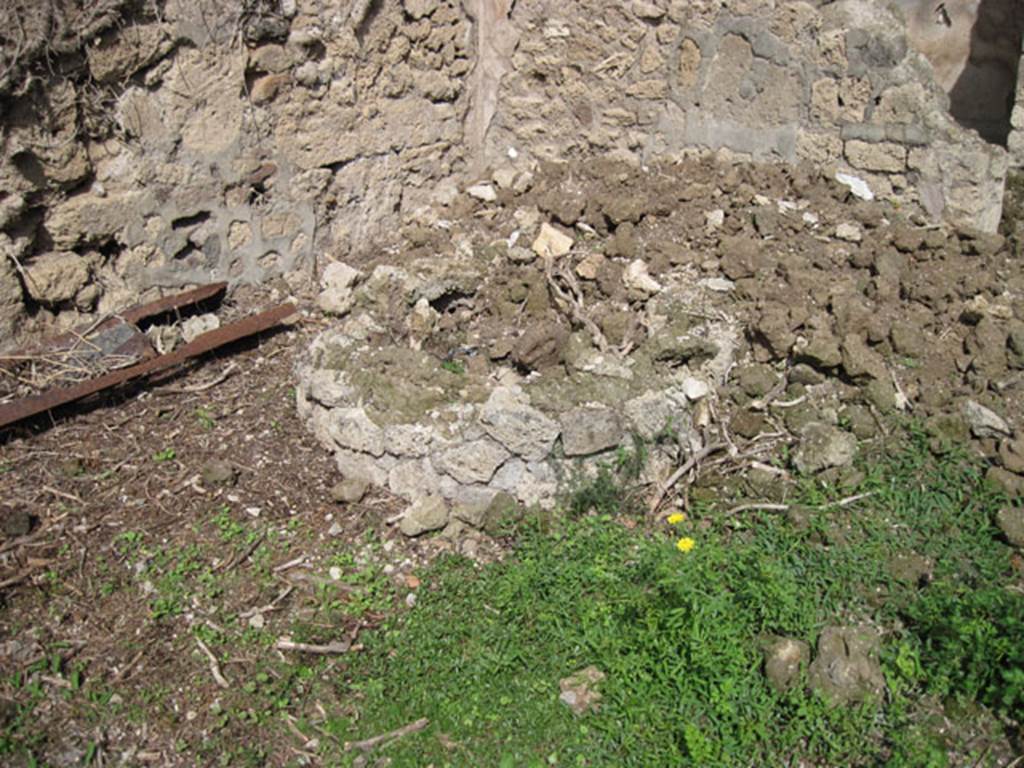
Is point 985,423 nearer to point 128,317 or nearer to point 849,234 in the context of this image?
point 849,234

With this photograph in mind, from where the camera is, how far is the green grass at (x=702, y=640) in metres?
3.38

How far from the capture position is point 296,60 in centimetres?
507

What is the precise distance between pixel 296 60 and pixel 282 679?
3035mm

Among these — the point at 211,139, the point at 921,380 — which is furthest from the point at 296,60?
the point at 921,380

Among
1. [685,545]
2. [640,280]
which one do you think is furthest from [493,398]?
[640,280]

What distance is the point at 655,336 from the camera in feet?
15.3

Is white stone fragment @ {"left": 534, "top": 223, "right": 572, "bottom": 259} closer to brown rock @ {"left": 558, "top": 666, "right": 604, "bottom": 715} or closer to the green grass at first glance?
the green grass

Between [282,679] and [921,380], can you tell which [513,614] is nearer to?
[282,679]

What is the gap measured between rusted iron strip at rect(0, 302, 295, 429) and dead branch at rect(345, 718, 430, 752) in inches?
78.5

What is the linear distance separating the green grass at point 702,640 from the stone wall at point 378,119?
82.7 inches

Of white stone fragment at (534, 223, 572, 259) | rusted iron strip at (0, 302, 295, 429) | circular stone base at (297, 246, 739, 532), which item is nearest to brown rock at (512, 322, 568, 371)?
circular stone base at (297, 246, 739, 532)

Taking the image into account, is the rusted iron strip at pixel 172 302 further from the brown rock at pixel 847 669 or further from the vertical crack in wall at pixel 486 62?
the brown rock at pixel 847 669

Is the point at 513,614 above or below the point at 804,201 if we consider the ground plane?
below

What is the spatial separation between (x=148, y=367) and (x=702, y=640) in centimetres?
271
